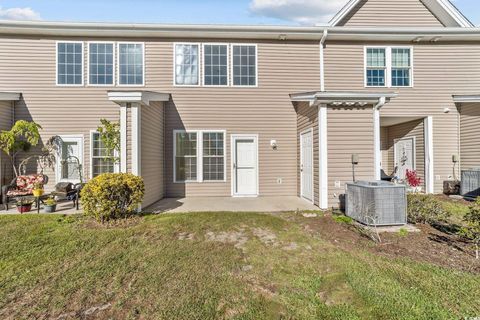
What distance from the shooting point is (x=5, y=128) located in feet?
25.7

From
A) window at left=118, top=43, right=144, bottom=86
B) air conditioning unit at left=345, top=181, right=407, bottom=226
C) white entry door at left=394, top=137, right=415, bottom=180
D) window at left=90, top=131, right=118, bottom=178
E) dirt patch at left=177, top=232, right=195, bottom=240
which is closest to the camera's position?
dirt patch at left=177, top=232, right=195, bottom=240

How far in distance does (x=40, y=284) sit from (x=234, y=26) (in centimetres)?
860

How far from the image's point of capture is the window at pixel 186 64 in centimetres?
883

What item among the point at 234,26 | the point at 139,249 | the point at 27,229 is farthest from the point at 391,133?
the point at 27,229

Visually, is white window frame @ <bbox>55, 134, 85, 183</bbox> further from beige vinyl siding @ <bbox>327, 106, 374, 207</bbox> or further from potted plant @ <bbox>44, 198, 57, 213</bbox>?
beige vinyl siding @ <bbox>327, 106, 374, 207</bbox>

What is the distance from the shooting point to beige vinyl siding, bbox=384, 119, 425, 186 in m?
9.46

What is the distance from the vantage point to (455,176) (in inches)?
360

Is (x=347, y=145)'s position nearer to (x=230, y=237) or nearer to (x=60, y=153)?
(x=230, y=237)

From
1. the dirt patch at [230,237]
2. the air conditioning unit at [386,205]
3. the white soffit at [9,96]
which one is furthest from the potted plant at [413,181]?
the white soffit at [9,96]

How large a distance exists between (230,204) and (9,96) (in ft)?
26.5

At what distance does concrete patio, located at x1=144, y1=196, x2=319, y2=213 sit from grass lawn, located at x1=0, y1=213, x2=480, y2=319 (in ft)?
5.99

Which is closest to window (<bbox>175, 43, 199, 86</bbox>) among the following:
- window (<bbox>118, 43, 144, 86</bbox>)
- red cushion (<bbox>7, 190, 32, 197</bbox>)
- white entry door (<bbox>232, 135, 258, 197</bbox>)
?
window (<bbox>118, 43, 144, 86</bbox>)

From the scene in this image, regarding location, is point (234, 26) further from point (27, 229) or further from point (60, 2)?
point (27, 229)

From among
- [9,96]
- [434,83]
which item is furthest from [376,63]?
[9,96]
